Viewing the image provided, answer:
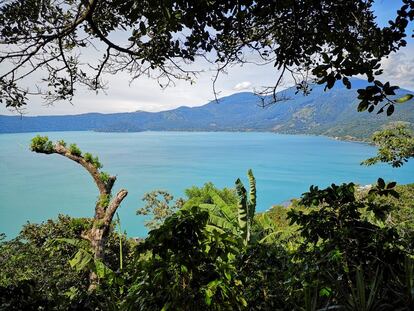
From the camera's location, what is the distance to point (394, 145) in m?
10.7

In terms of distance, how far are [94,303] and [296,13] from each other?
6.53 feet

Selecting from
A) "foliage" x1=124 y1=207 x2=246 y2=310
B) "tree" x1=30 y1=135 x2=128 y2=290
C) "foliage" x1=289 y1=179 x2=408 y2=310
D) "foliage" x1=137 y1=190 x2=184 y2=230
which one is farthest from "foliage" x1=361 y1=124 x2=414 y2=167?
"foliage" x1=137 y1=190 x2=184 y2=230

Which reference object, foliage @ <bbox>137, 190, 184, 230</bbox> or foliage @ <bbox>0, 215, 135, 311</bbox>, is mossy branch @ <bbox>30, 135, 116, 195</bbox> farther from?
foliage @ <bbox>137, 190, 184, 230</bbox>

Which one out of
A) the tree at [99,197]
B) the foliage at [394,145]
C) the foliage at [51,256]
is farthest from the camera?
the foliage at [394,145]

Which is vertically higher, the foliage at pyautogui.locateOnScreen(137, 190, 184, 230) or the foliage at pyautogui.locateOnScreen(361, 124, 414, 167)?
the foliage at pyautogui.locateOnScreen(361, 124, 414, 167)

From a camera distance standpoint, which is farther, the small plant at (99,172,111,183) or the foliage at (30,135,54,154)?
the foliage at (30,135,54,154)

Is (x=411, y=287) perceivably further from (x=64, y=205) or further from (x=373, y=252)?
(x=64, y=205)

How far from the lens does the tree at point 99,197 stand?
24.6ft

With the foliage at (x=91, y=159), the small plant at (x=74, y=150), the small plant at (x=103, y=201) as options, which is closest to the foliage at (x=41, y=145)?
the small plant at (x=74, y=150)

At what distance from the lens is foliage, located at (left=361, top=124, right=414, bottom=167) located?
1042 cm

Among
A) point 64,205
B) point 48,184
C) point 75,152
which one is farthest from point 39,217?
point 75,152

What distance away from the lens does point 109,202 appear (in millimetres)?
7828

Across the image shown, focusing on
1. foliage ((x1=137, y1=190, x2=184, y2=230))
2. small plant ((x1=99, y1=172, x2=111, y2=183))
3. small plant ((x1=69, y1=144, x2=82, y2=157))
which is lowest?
foliage ((x1=137, y1=190, x2=184, y2=230))

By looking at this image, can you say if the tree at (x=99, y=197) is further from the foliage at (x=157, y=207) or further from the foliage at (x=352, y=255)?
the foliage at (x=157, y=207)
